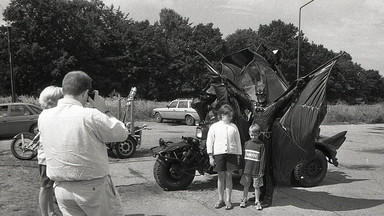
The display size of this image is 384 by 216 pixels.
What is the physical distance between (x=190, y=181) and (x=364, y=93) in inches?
3565

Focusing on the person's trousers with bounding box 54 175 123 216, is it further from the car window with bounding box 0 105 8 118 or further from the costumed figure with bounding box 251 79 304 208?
the car window with bounding box 0 105 8 118

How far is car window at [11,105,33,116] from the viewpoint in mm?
15198

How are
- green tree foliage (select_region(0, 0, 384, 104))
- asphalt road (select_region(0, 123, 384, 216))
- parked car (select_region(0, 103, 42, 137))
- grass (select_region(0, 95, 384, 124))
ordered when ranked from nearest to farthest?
asphalt road (select_region(0, 123, 384, 216)) < parked car (select_region(0, 103, 42, 137)) < grass (select_region(0, 95, 384, 124)) < green tree foliage (select_region(0, 0, 384, 104))

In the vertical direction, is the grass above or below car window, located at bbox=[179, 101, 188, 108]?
below

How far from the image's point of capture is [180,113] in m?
24.1

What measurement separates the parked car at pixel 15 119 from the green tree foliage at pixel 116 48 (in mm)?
23891

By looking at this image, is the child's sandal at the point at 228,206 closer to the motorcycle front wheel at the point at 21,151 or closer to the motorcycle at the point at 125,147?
the motorcycle at the point at 125,147

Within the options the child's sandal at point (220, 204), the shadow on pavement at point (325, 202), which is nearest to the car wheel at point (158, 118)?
the shadow on pavement at point (325, 202)

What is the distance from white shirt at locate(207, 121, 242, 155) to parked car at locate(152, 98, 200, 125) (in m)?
16.4

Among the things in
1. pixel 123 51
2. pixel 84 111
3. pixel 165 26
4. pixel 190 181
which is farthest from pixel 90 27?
pixel 84 111

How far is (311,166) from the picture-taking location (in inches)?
310

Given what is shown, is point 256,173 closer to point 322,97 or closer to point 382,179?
point 322,97

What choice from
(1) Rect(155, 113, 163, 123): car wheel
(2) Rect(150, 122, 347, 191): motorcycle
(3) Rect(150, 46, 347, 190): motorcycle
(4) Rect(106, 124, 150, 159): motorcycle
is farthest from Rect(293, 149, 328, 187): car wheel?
(1) Rect(155, 113, 163, 123): car wheel

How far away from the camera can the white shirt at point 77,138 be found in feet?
9.80
